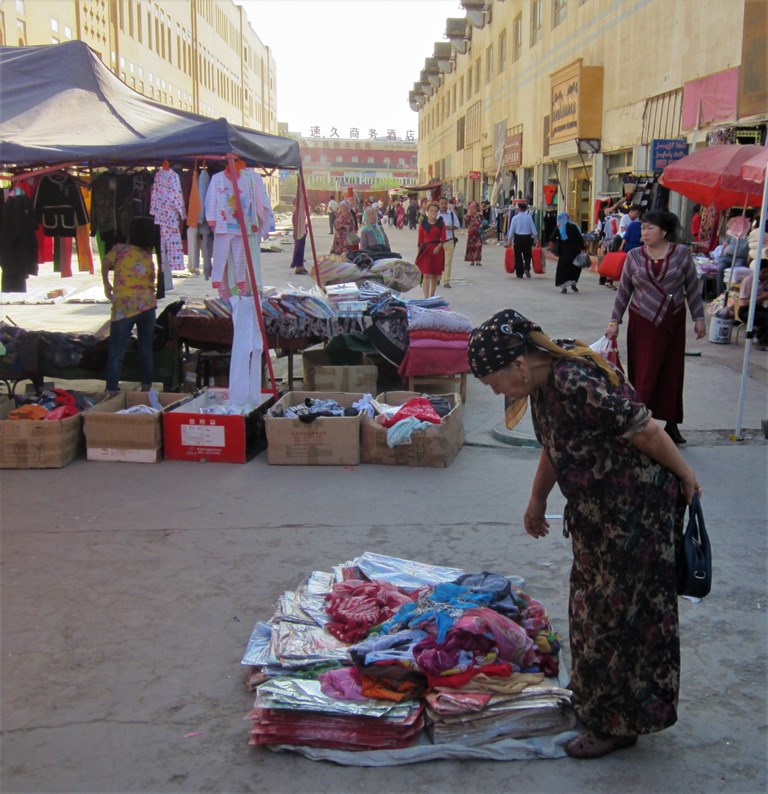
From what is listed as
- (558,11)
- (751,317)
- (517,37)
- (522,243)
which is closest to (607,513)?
(751,317)

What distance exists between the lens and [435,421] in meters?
6.38

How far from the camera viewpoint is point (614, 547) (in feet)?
9.12

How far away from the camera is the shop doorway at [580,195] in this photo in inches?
992

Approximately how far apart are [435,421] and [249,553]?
6.86ft

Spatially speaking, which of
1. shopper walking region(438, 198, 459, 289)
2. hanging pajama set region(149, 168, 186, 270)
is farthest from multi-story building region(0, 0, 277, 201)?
hanging pajama set region(149, 168, 186, 270)

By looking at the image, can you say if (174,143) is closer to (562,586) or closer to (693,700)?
(562,586)

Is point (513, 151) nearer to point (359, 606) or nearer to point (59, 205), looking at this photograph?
point (59, 205)

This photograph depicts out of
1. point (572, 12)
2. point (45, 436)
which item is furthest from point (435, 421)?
point (572, 12)

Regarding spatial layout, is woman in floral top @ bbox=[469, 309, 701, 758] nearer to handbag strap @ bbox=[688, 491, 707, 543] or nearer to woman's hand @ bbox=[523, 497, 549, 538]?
handbag strap @ bbox=[688, 491, 707, 543]

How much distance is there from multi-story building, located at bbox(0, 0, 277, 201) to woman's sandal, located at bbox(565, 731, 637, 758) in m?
20.6

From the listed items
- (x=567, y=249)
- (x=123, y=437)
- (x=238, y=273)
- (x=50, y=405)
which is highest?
(x=567, y=249)

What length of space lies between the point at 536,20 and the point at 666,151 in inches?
650

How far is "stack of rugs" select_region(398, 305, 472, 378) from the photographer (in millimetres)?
7754

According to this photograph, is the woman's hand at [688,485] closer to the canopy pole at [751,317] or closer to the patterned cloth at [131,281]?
the canopy pole at [751,317]
